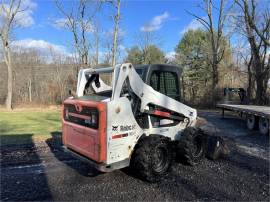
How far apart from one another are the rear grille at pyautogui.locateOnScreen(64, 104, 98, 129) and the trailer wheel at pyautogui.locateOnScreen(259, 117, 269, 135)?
23.6 ft

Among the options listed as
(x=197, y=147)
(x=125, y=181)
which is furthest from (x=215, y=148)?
(x=125, y=181)

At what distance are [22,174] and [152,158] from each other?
2.70m

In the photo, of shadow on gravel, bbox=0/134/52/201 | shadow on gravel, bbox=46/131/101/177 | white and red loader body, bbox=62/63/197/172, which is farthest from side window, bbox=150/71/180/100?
shadow on gravel, bbox=0/134/52/201

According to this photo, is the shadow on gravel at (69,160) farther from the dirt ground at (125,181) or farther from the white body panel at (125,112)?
the white body panel at (125,112)

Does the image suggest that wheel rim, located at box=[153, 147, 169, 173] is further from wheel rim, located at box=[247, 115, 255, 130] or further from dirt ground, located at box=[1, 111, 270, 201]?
wheel rim, located at box=[247, 115, 255, 130]

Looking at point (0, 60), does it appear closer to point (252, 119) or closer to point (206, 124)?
point (206, 124)

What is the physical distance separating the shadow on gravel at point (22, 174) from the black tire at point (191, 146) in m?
2.76

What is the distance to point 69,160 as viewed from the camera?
6461 mm

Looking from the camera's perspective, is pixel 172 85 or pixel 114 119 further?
pixel 172 85

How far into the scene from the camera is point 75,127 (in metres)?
5.09

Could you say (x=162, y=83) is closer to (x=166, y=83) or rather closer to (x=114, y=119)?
(x=166, y=83)

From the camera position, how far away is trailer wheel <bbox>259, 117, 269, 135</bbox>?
956 cm

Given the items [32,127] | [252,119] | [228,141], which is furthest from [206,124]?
[32,127]

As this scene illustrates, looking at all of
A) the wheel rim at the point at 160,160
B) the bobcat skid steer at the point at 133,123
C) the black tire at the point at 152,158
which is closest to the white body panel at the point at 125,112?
the bobcat skid steer at the point at 133,123
